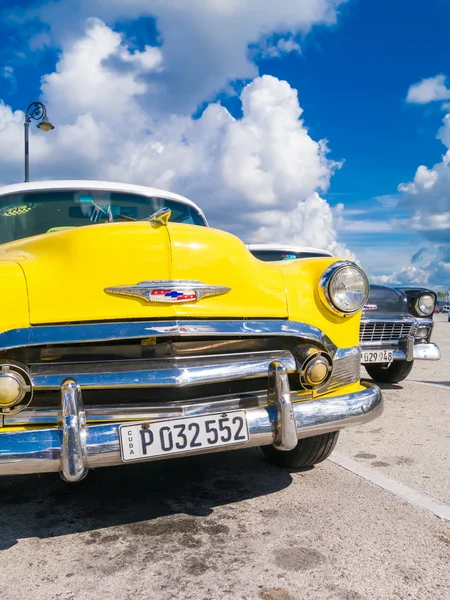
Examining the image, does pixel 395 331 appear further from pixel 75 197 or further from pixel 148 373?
pixel 148 373

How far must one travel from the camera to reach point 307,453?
3180mm

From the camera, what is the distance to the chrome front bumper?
2.12 m

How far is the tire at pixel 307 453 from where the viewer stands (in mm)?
3119

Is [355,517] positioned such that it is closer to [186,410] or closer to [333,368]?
[333,368]

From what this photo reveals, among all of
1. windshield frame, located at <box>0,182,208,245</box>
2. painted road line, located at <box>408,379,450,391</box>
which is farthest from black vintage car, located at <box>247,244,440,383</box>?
windshield frame, located at <box>0,182,208,245</box>

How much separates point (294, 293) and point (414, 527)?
1.21 m

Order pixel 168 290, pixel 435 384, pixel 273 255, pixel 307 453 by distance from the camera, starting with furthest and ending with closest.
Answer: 1. pixel 273 255
2. pixel 435 384
3. pixel 307 453
4. pixel 168 290

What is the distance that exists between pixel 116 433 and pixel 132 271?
0.71 meters

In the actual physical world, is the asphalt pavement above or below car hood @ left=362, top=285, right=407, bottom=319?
below

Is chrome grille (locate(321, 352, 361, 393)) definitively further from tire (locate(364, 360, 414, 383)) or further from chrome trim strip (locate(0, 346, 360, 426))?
tire (locate(364, 360, 414, 383))

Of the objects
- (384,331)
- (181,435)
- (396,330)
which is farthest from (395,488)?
(396,330)

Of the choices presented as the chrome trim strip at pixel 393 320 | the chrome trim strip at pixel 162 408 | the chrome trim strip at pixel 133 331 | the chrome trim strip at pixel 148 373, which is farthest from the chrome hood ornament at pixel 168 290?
the chrome trim strip at pixel 393 320

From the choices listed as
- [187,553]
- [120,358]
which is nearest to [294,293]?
[120,358]

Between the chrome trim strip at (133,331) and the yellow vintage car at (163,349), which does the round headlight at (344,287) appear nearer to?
the yellow vintage car at (163,349)
